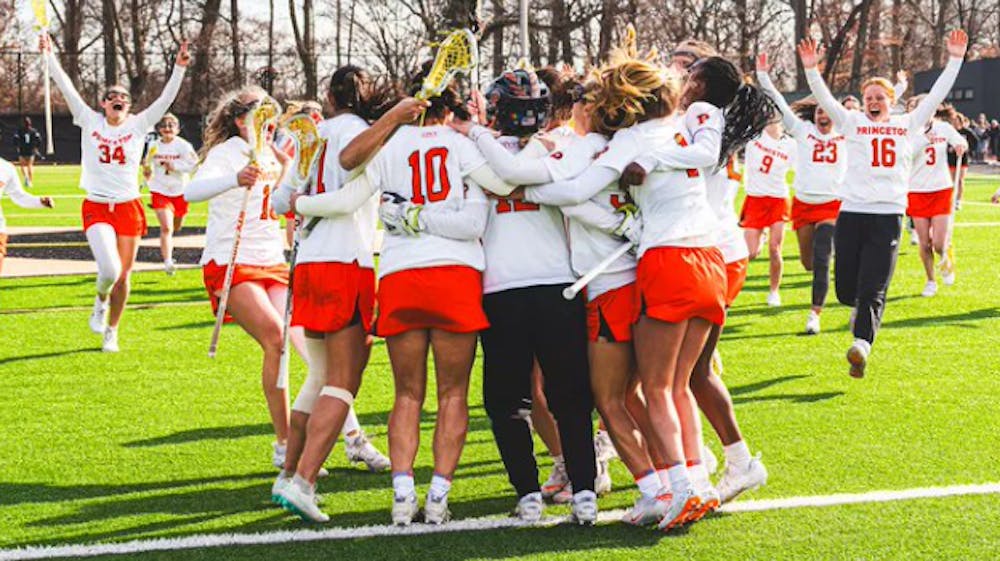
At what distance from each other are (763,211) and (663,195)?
7670mm

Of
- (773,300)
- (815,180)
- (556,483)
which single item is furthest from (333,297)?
(773,300)

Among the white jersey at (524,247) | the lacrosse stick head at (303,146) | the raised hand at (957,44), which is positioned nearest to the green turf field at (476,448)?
the white jersey at (524,247)

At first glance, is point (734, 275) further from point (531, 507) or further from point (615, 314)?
point (531, 507)

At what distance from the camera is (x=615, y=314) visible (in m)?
5.11

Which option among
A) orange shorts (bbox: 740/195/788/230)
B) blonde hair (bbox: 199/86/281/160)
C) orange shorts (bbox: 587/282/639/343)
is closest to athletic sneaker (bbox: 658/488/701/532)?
orange shorts (bbox: 587/282/639/343)

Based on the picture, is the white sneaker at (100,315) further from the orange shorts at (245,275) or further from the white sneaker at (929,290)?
the white sneaker at (929,290)

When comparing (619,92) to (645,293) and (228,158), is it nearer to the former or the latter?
(645,293)

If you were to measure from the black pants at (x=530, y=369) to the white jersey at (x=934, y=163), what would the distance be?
9.26 metres

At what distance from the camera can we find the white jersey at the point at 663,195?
503 centimetres

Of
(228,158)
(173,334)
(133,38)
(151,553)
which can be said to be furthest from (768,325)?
(133,38)

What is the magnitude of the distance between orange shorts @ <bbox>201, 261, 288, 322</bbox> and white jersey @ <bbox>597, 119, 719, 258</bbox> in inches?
83.2

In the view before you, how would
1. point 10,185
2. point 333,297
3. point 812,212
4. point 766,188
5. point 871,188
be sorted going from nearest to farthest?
point 333,297 → point 871,188 → point 10,185 → point 812,212 → point 766,188

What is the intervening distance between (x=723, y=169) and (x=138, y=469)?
10.6ft

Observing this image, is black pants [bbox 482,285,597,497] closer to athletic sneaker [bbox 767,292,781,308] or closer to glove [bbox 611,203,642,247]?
glove [bbox 611,203,642,247]
